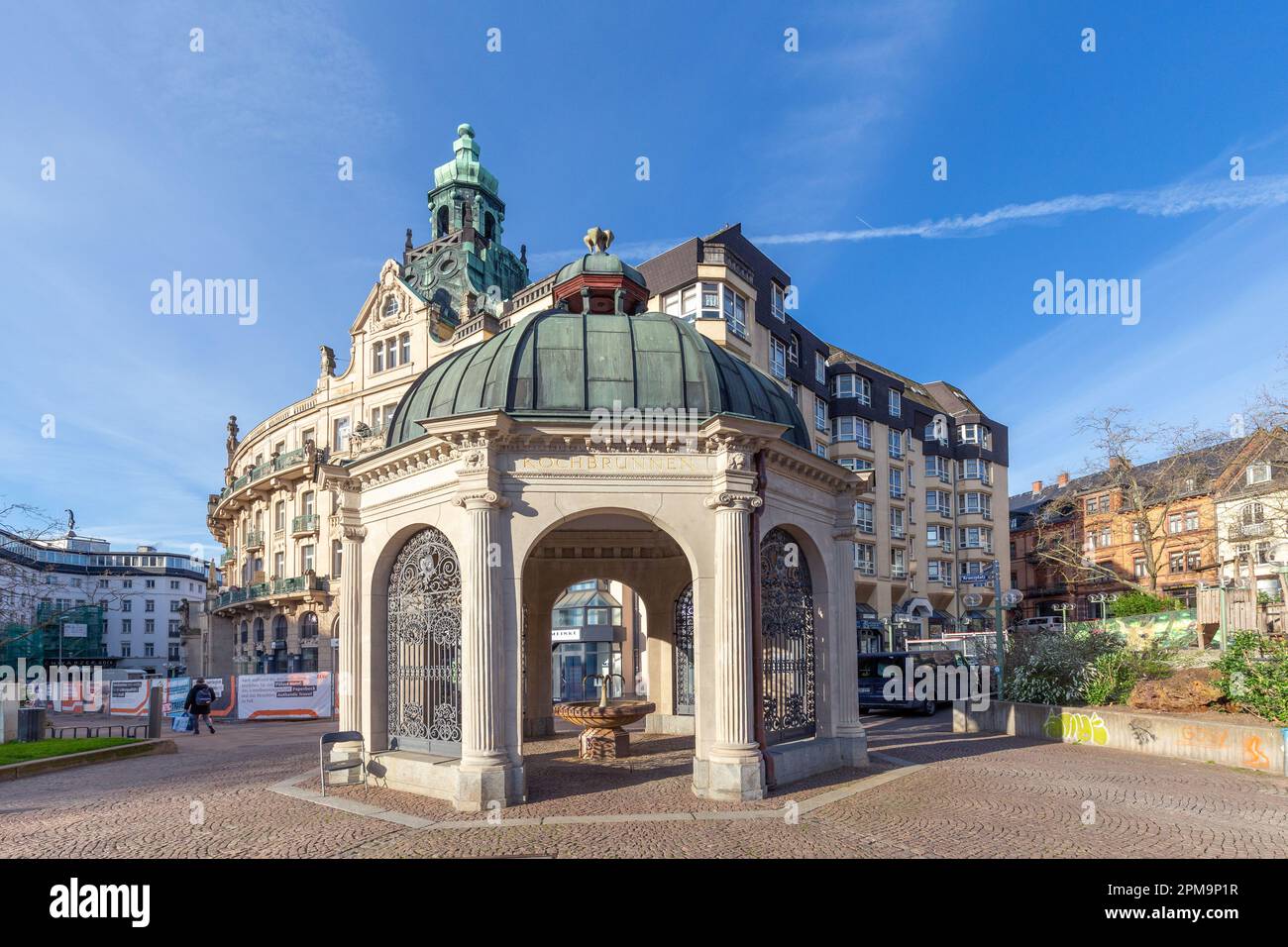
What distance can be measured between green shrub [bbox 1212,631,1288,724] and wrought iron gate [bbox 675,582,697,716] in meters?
11.7

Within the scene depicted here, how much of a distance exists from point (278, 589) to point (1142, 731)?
4404 cm

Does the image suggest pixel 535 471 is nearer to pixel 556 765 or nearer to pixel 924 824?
pixel 556 765

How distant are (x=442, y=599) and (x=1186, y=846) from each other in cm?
1061

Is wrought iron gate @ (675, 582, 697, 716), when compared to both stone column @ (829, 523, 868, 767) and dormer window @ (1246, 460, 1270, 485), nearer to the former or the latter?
stone column @ (829, 523, 868, 767)

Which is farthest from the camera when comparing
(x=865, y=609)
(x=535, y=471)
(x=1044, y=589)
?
(x=1044, y=589)

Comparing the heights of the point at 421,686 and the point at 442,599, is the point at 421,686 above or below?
below

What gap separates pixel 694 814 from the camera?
11531mm

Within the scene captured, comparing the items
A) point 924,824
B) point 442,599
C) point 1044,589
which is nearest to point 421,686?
point 442,599

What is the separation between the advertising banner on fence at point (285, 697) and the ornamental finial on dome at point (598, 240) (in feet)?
70.5

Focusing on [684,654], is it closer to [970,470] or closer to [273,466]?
[273,466]

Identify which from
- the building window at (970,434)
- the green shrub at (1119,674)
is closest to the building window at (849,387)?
the building window at (970,434)

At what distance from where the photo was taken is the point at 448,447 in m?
12.9

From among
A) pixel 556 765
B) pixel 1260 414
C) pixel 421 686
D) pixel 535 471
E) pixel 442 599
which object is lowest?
pixel 556 765

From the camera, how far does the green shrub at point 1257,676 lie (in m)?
16.8
